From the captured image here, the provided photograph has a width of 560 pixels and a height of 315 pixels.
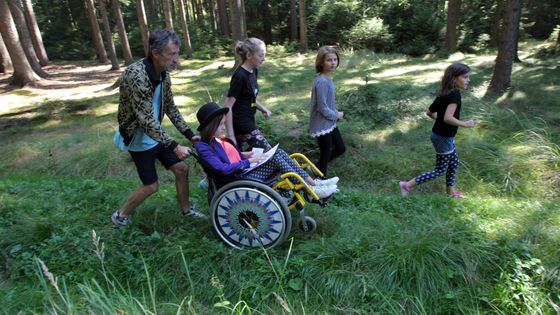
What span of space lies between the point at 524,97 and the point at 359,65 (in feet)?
21.9

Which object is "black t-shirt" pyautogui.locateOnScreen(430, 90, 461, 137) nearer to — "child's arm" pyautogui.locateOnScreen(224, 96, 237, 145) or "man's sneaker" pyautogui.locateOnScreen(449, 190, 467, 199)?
"man's sneaker" pyautogui.locateOnScreen(449, 190, 467, 199)

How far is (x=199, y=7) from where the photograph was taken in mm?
33812

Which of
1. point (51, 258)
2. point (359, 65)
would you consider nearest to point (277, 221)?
point (51, 258)

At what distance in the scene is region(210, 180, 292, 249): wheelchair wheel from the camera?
126 inches

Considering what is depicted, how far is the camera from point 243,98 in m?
4.19

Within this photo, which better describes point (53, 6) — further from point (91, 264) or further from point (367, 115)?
point (91, 264)

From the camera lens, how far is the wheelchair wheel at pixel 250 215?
3199 mm

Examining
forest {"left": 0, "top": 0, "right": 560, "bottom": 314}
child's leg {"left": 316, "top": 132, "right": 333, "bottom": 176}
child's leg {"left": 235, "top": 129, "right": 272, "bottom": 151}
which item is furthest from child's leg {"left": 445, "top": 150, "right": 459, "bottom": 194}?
child's leg {"left": 235, "top": 129, "right": 272, "bottom": 151}

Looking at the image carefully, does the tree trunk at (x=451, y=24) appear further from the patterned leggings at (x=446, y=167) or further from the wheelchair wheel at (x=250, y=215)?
the wheelchair wheel at (x=250, y=215)

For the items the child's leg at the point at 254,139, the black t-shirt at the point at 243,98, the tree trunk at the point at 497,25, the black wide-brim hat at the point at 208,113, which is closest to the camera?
the black wide-brim hat at the point at 208,113

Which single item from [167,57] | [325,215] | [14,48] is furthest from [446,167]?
[14,48]

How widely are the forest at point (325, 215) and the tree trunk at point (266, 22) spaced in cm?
1582

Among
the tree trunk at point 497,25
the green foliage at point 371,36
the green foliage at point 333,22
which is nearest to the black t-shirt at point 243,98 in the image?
the green foliage at point 371,36

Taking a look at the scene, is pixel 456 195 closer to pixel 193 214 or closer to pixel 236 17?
pixel 193 214
